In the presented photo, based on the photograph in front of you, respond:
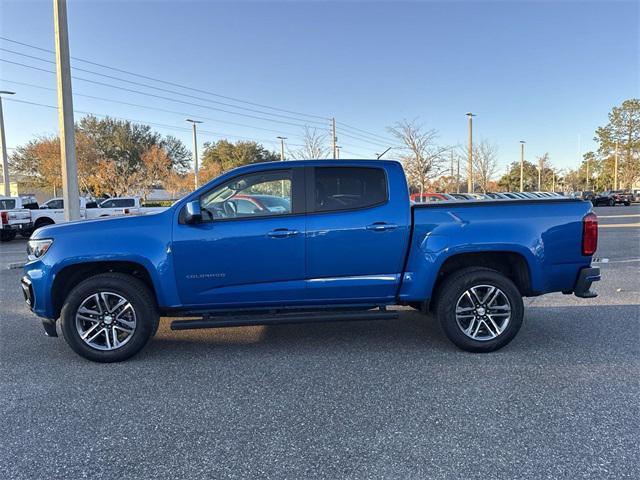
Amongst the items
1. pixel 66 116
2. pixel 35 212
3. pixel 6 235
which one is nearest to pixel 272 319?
pixel 66 116

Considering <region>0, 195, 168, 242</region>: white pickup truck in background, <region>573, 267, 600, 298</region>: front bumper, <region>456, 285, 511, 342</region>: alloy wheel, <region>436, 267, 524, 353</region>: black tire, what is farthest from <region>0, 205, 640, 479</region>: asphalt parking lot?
<region>0, 195, 168, 242</region>: white pickup truck in background

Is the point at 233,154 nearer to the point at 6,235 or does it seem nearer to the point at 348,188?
the point at 6,235

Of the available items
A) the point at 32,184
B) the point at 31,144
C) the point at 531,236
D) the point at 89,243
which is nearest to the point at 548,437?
the point at 531,236

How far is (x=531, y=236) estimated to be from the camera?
15.1ft

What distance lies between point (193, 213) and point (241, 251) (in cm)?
57

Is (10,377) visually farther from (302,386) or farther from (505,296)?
(505,296)

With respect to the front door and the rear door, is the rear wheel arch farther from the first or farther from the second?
the front door

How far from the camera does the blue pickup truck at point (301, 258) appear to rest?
14.5 ft

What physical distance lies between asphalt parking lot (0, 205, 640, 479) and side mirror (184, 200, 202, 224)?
4.51 feet

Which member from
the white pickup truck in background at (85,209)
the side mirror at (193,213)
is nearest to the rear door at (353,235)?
the side mirror at (193,213)

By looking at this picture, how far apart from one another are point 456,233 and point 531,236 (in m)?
0.76

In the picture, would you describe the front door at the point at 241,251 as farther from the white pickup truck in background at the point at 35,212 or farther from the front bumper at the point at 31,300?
the white pickup truck in background at the point at 35,212

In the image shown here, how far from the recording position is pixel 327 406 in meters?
3.52

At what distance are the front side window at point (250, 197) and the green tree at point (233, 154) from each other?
217 ft
